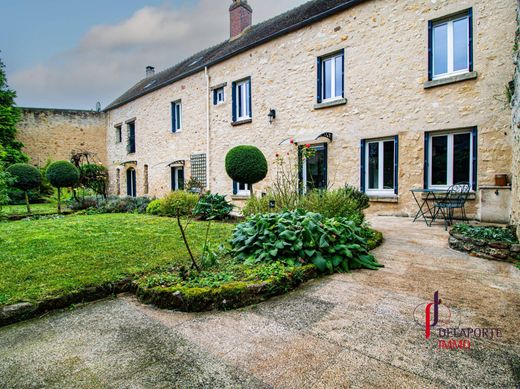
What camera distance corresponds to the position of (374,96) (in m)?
7.62

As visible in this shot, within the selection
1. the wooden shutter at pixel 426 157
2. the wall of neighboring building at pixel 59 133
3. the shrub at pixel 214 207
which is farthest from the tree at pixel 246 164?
the wall of neighboring building at pixel 59 133

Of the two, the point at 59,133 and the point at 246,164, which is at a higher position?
the point at 59,133

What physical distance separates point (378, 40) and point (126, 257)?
7670mm

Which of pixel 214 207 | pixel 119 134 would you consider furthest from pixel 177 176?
pixel 214 207

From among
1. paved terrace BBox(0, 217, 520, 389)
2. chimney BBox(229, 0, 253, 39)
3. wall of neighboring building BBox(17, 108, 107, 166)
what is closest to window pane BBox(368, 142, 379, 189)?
paved terrace BBox(0, 217, 520, 389)

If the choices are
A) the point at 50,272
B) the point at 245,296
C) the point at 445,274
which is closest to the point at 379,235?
the point at 445,274

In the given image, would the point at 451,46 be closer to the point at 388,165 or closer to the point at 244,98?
the point at 388,165

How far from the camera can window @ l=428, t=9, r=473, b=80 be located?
254 inches

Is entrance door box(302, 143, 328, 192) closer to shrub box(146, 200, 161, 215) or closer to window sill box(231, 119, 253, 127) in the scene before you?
window sill box(231, 119, 253, 127)

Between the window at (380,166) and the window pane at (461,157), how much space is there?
121 centimetres

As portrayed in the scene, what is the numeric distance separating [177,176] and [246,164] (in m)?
7.34

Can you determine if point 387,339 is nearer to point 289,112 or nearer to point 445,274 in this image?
point 445,274

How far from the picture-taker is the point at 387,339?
1.76m

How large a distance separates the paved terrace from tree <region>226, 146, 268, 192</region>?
5.05 metres
